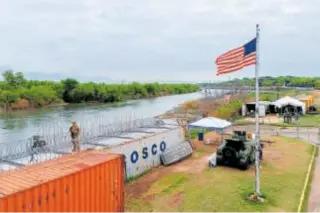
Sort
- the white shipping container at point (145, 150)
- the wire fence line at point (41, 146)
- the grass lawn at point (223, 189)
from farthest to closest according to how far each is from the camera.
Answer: the white shipping container at point (145, 150), the wire fence line at point (41, 146), the grass lawn at point (223, 189)

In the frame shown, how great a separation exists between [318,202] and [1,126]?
121ft

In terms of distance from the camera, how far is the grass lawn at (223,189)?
1284 centimetres

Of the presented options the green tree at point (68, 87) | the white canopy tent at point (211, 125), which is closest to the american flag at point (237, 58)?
the white canopy tent at point (211, 125)

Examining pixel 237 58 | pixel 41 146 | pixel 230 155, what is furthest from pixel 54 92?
pixel 237 58

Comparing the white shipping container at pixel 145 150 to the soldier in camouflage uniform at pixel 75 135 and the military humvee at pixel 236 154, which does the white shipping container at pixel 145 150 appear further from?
the military humvee at pixel 236 154

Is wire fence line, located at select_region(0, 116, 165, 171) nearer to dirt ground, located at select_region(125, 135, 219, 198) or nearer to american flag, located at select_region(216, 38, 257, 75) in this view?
dirt ground, located at select_region(125, 135, 219, 198)

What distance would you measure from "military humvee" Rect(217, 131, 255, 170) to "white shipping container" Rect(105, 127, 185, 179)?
3.58 metres

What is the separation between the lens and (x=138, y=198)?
1405cm

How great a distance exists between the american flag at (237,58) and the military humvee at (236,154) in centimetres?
530

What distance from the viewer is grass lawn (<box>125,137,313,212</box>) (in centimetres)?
1284

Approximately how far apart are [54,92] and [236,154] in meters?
64.8

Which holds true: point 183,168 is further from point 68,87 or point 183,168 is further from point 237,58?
point 68,87

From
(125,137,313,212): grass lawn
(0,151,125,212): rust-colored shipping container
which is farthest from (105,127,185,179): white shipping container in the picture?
(0,151,125,212): rust-colored shipping container

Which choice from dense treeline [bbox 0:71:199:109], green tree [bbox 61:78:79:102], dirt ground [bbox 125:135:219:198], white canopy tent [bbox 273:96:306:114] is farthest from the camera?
green tree [bbox 61:78:79:102]
